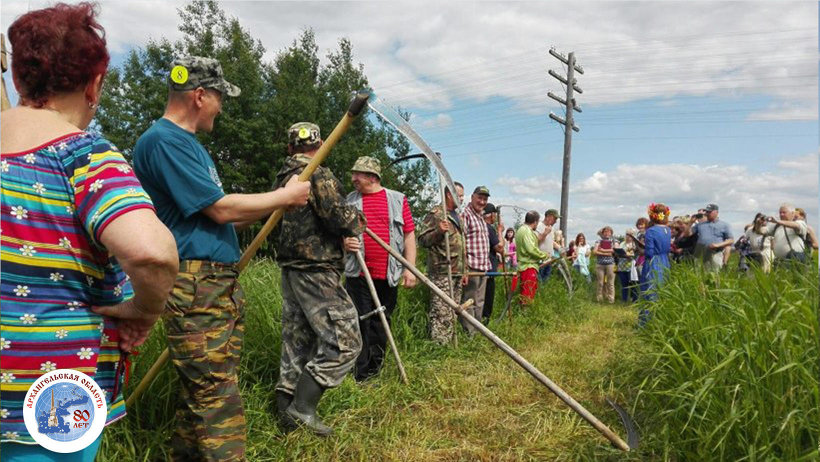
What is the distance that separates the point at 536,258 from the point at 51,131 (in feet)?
22.4

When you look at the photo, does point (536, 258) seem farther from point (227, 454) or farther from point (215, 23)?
point (215, 23)

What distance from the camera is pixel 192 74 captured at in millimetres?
2191

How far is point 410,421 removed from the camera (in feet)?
11.3

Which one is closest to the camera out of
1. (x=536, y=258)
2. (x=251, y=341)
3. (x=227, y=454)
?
(x=227, y=454)

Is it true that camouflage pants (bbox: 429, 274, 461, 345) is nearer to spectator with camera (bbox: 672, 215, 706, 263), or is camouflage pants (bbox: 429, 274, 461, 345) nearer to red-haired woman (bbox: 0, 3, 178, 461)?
red-haired woman (bbox: 0, 3, 178, 461)

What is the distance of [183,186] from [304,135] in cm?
Result: 110

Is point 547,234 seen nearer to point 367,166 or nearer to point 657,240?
point 657,240

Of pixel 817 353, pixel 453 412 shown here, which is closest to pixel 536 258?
pixel 453 412

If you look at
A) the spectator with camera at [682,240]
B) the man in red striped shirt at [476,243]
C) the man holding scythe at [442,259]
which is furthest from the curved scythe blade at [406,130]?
the spectator with camera at [682,240]

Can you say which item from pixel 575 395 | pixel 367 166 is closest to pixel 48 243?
pixel 367 166

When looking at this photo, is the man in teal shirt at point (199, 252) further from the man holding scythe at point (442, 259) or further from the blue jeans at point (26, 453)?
the man holding scythe at point (442, 259)

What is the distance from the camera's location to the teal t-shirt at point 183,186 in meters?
2.06

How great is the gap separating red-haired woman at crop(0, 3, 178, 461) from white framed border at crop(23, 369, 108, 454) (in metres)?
0.01

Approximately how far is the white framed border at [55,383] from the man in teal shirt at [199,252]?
0.76 meters
